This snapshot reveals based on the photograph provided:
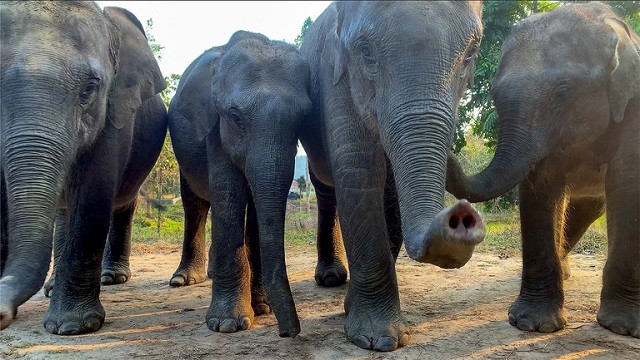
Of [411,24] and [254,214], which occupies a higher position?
[411,24]

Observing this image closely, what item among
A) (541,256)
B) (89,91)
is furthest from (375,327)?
(89,91)

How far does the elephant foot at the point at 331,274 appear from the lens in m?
6.45

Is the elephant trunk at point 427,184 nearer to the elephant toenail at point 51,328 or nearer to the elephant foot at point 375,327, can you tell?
the elephant foot at point 375,327

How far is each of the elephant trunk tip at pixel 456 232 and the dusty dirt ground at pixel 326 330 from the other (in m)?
1.31

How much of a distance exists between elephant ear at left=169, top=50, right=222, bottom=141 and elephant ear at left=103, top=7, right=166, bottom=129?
0.25 metres

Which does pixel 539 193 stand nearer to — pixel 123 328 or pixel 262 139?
pixel 262 139

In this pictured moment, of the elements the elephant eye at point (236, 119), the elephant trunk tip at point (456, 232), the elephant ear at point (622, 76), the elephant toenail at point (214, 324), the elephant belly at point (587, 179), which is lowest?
the elephant toenail at point (214, 324)

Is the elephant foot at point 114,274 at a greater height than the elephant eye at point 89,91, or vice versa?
the elephant eye at point 89,91

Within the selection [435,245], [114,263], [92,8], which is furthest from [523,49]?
[114,263]

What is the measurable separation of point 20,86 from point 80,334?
6.07ft

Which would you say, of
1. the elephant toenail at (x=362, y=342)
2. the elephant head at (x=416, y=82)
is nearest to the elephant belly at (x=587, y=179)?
the elephant head at (x=416, y=82)

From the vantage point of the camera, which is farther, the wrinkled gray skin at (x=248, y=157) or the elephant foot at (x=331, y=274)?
the elephant foot at (x=331, y=274)

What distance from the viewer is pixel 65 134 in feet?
13.2

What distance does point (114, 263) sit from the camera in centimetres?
704
